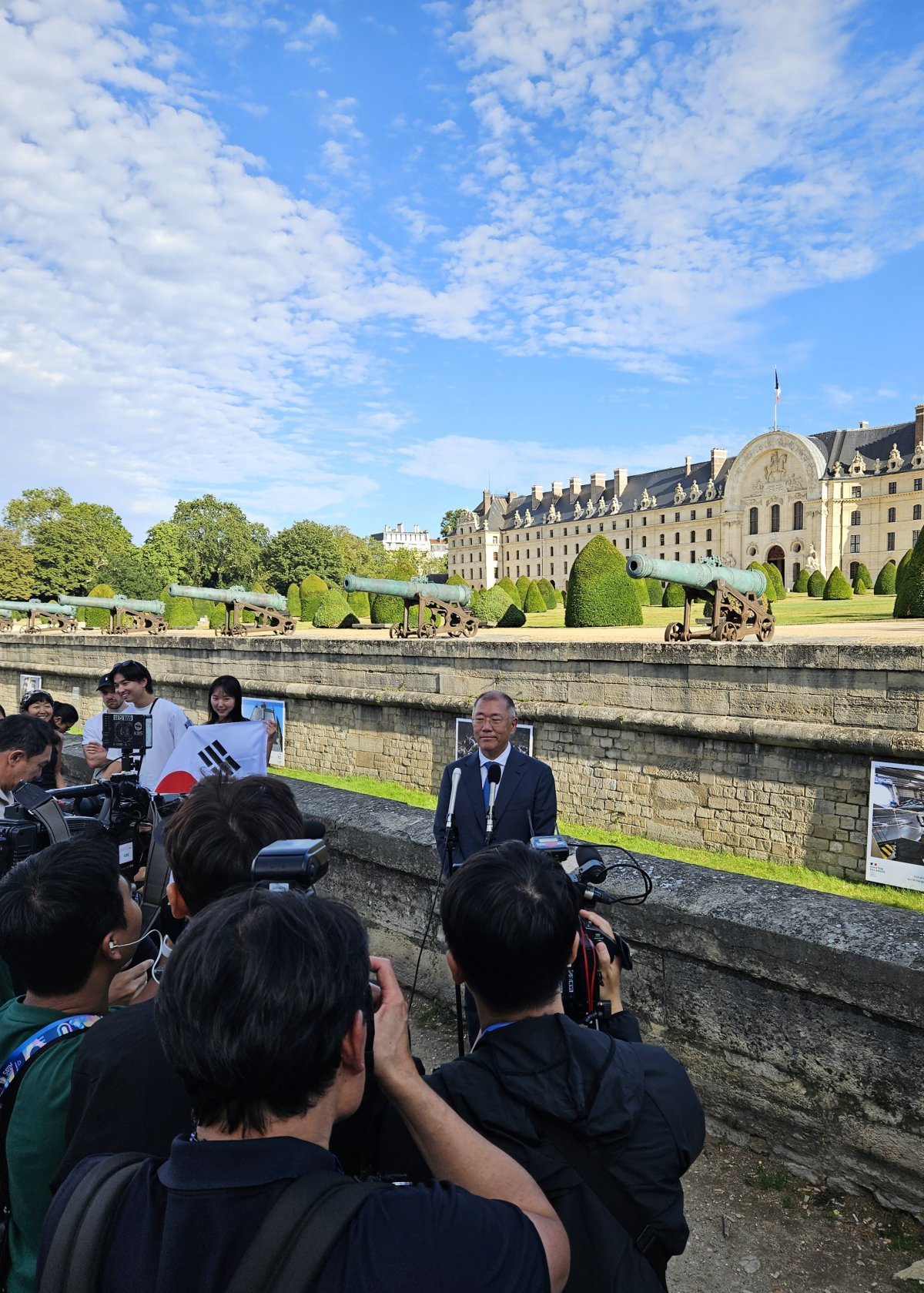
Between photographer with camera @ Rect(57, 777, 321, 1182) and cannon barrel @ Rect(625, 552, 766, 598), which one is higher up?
cannon barrel @ Rect(625, 552, 766, 598)

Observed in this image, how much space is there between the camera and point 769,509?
6800 cm

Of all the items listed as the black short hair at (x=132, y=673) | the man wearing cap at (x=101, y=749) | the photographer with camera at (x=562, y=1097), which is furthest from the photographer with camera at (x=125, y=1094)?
the black short hair at (x=132, y=673)

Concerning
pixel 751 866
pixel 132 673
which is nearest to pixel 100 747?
pixel 132 673

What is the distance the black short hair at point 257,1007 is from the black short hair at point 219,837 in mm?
789

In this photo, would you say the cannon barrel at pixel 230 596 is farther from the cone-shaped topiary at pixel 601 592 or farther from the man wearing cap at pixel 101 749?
the man wearing cap at pixel 101 749

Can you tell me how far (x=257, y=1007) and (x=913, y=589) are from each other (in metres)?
16.5

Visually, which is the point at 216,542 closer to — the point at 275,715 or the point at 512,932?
the point at 275,715

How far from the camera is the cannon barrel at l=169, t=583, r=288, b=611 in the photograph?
72.1 ft

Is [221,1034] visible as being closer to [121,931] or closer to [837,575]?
[121,931]

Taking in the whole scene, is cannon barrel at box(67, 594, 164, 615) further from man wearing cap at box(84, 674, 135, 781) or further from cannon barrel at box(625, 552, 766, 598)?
man wearing cap at box(84, 674, 135, 781)

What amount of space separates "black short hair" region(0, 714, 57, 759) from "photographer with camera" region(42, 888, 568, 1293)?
251 centimetres

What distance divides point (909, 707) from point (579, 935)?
8171 millimetres

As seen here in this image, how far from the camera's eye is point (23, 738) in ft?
10.7

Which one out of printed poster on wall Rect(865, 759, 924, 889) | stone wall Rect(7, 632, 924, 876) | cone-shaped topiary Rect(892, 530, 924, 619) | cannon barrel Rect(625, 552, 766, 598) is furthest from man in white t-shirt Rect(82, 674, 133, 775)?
cone-shaped topiary Rect(892, 530, 924, 619)
